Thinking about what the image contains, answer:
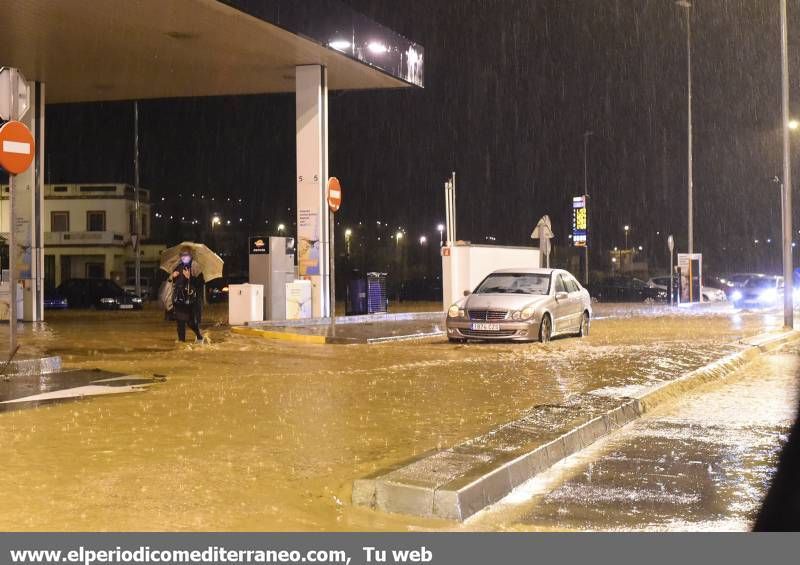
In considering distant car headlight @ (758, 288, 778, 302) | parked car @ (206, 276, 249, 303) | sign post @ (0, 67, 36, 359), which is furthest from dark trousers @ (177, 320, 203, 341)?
distant car headlight @ (758, 288, 778, 302)

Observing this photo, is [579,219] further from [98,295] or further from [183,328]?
[183,328]

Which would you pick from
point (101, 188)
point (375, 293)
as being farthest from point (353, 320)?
point (101, 188)

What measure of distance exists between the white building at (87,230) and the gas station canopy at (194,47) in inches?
1327

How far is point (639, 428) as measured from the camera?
9414 millimetres

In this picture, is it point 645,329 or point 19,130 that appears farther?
point 645,329

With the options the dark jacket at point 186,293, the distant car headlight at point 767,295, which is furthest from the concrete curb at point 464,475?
the distant car headlight at point 767,295

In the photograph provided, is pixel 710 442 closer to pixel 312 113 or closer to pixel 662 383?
pixel 662 383

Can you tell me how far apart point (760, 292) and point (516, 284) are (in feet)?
89.6

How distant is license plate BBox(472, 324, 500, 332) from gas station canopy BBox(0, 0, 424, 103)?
8214 mm

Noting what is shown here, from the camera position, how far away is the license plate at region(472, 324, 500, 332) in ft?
60.6

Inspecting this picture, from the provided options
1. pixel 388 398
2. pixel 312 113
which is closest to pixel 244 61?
pixel 312 113

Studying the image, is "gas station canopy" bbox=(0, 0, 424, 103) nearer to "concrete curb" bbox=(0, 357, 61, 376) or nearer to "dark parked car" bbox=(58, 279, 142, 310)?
"concrete curb" bbox=(0, 357, 61, 376)

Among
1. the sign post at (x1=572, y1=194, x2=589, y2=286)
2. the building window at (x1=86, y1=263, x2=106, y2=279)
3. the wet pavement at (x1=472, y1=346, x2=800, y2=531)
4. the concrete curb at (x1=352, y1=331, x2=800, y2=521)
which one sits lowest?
the wet pavement at (x1=472, y1=346, x2=800, y2=531)

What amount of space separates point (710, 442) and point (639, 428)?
0.89 meters
